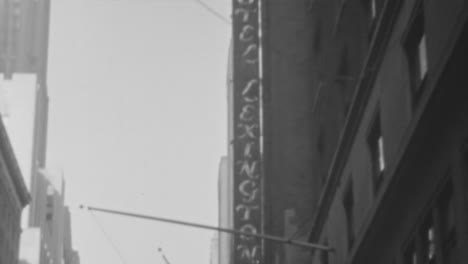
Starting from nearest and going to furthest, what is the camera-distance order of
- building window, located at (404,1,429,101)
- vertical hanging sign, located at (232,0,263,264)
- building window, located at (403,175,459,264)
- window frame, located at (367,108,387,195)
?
1. building window, located at (403,175,459,264)
2. building window, located at (404,1,429,101)
3. window frame, located at (367,108,387,195)
4. vertical hanging sign, located at (232,0,263,264)

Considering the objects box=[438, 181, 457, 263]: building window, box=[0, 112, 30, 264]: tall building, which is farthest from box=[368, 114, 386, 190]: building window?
box=[0, 112, 30, 264]: tall building

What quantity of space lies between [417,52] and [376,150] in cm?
491

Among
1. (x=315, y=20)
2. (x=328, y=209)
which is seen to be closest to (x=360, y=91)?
(x=328, y=209)

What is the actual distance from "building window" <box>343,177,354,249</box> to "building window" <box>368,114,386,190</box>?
10.8 ft

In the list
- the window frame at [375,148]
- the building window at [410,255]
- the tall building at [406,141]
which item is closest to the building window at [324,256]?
the tall building at [406,141]

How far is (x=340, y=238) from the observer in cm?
4016

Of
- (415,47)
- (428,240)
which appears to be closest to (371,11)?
(415,47)

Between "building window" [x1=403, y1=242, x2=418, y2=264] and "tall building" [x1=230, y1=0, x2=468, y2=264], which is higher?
"tall building" [x1=230, y1=0, x2=468, y2=264]

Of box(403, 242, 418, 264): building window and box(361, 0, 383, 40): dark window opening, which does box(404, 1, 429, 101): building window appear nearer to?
box(403, 242, 418, 264): building window

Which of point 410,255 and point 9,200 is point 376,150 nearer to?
point 410,255

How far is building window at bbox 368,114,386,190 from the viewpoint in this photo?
34.8 meters

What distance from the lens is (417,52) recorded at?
31.0 metres

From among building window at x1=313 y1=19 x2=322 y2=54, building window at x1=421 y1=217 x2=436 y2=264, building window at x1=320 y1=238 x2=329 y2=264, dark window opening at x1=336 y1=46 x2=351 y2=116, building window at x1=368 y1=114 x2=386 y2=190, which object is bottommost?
building window at x1=320 y1=238 x2=329 y2=264

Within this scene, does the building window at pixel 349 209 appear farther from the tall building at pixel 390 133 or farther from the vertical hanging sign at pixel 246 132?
the vertical hanging sign at pixel 246 132
